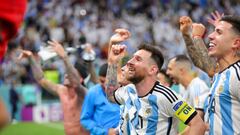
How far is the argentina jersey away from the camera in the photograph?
16.5ft

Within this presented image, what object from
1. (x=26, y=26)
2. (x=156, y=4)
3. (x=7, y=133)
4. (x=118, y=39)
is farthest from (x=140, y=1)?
A: (x=118, y=39)

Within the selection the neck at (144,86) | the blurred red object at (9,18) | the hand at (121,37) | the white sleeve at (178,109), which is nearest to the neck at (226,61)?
the white sleeve at (178,109)

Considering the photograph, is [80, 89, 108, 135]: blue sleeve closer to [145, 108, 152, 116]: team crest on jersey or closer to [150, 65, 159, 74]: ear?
[150, 65, 159, 74]: ear

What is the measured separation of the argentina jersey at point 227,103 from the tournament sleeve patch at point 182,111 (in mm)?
241

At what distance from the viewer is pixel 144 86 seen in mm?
5625

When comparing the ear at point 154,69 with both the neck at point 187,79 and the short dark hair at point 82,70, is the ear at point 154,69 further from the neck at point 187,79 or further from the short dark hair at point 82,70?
the short dark hair at point 82,70

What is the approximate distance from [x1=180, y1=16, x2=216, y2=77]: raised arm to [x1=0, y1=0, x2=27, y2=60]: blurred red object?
379 cm

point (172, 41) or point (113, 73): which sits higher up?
point (113, 73)

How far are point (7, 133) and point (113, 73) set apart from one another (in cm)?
1098

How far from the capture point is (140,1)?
96.5ft

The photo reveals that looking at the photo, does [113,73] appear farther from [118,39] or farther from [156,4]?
[156,4]

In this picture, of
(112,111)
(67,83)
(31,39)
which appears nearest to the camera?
(112,111)

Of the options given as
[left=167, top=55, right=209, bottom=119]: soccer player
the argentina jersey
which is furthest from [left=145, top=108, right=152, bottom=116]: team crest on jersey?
[left=167, top=55, right=209, bottom=119]: soccer player

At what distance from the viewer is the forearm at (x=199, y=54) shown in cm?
626
